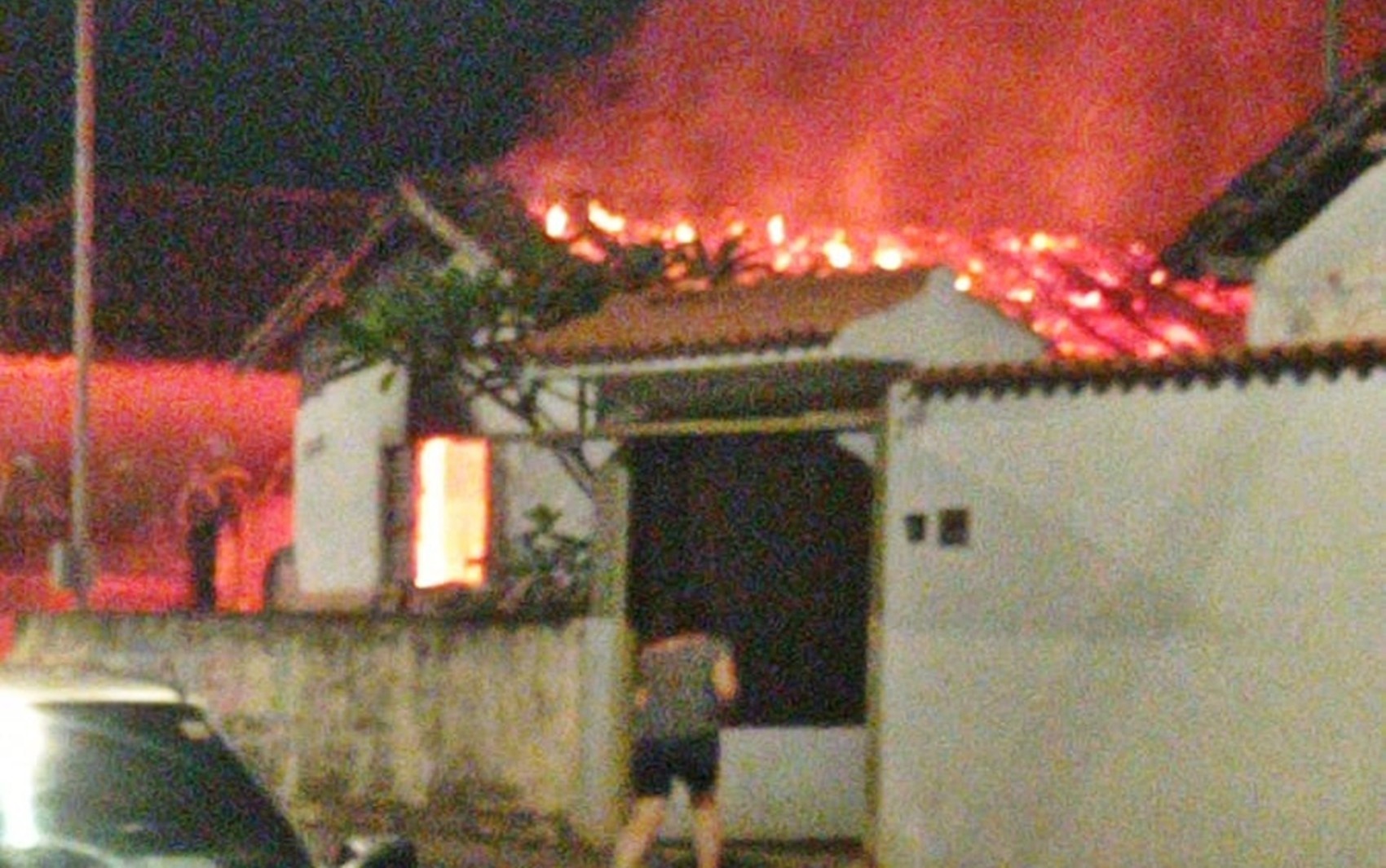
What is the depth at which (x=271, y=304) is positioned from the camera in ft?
105

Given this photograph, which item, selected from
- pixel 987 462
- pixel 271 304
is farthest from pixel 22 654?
pixel 271 304

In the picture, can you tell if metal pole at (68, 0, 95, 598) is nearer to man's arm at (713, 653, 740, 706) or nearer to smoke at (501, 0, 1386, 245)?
smoke at (501, 0, 1386, 245)

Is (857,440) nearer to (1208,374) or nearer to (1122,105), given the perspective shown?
(1208,374)

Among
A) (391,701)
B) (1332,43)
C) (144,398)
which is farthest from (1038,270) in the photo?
(144,398)

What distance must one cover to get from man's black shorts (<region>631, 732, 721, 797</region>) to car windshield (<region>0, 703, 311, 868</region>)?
4.71 metres

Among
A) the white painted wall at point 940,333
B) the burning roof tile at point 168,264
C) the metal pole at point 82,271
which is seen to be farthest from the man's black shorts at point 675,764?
the burning roof tile at point 168,264

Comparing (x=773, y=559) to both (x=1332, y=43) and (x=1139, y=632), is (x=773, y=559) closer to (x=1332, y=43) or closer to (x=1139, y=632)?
(x=1139, y=632)

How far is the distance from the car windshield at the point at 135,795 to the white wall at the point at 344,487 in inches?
448

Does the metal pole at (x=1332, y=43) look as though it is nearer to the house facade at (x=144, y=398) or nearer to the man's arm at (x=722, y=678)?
the man's arm at (x=722, y=678)

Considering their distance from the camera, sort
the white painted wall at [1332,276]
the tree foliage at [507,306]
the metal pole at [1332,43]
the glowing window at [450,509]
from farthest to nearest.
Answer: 1. the glowing window at [450,509]
2. the metal pole at [1332,43]
3. the tree foliage at [507,306]
4. the white painted wall at [1332,276]

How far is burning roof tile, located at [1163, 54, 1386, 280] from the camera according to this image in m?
14.1

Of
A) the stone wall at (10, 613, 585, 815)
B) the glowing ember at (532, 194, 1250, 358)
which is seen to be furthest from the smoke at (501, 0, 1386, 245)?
the stone wall at (10, 613, 585, 815)

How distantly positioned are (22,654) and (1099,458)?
975cm

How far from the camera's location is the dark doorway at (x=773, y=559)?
14.4m
